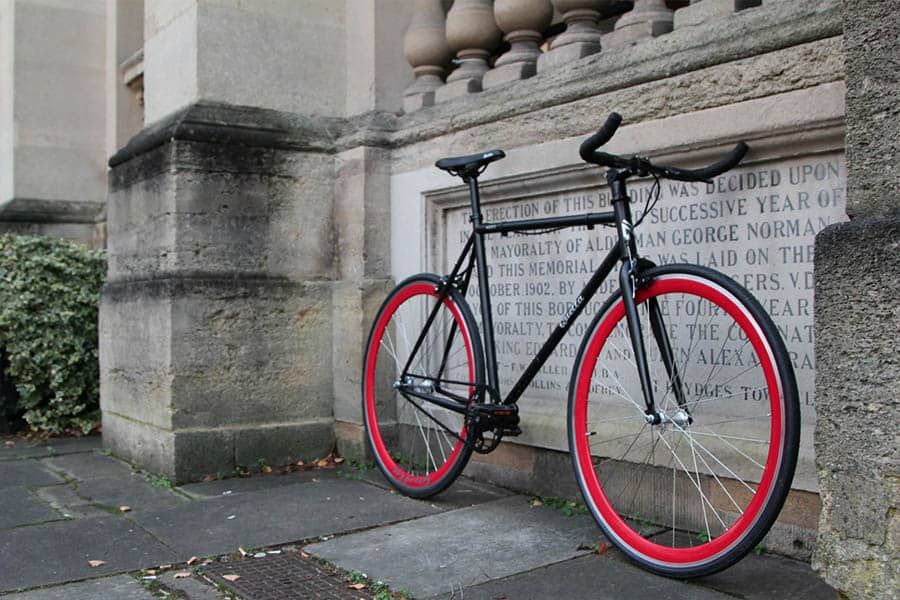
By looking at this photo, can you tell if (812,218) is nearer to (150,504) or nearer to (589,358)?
(589,358)

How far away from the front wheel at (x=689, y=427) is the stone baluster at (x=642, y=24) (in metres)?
1.01

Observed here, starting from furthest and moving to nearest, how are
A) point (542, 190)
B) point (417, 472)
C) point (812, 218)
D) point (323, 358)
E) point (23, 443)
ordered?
point (23, 443) → point (323, 358) → point (417, 472) → point (542, 190) → point (812, 218)

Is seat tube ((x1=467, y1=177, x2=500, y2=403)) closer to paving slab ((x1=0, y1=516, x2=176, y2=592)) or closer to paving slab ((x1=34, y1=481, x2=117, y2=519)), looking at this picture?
paving slab ((x1=0, y1=516, x2=176, y2=592))

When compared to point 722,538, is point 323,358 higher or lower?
higher

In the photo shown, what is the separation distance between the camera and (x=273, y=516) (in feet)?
11.7

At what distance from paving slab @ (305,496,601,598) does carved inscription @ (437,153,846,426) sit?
0.66 meters

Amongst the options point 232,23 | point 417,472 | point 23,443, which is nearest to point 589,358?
point 417,472

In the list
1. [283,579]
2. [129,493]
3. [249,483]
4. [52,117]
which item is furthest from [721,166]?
[52,117]

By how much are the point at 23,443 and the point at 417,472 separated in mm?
2680

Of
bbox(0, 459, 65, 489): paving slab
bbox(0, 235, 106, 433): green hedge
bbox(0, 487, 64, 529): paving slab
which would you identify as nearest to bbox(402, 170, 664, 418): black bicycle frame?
bbox(0, 487, 64, 529): paving slab

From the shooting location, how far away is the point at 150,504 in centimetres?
383

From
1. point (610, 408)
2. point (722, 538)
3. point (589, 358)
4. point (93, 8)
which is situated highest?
point (93, 8)

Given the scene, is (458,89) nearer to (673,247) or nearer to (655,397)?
(673,247)

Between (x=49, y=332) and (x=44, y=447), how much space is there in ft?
2.32
